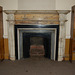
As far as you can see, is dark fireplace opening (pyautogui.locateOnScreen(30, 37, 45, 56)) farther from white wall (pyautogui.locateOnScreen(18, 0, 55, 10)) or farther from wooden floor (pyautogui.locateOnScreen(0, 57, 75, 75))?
white wall (pyautogui.locateOnScreen(18, 0, 55, 10))

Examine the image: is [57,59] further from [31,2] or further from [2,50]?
[31,2]

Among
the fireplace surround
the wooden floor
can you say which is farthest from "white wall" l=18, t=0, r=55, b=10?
the wooden floor

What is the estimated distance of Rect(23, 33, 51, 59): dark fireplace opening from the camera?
139 inches

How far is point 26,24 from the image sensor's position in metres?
3.22

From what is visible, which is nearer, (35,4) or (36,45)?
(35,4)

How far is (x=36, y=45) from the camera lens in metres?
4.19

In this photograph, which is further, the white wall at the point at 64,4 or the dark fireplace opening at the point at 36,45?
the dark fireplace opening at the point at 36,45

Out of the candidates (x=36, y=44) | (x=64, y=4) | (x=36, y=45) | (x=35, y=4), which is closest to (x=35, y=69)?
(x=36, y=44)

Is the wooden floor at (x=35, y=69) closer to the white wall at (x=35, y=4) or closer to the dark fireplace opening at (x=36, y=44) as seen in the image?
the dark fireplace opening at (x=36, y=44)

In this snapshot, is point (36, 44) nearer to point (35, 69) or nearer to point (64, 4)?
point (35, 69)

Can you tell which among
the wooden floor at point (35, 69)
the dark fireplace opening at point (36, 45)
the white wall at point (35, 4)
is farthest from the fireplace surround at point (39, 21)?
the wooden floor at point (35, 69)

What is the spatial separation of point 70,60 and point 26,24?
207 centimetres

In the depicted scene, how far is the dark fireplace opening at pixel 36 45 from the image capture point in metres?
3.52

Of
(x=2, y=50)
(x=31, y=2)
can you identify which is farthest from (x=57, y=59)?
(x=31, y=2)
